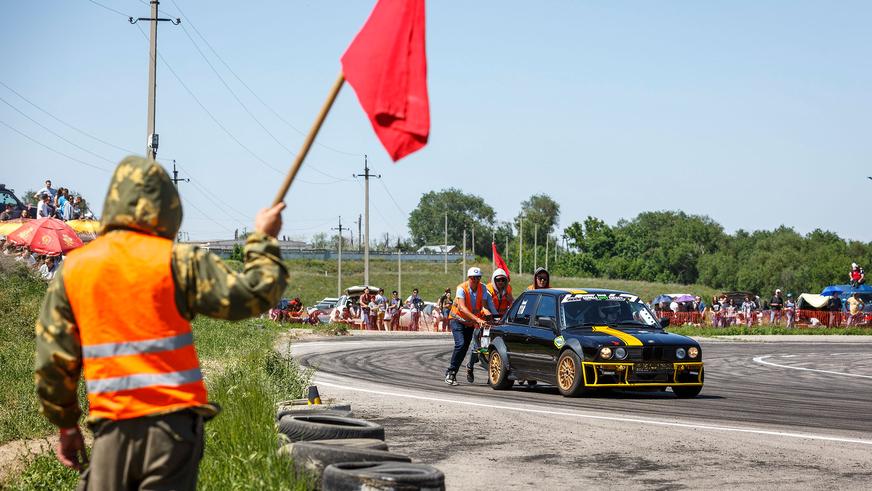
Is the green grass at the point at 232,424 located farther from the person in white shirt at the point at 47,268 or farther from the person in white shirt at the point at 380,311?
the person in white shirt at the point at 380,311

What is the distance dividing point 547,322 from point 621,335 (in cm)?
124

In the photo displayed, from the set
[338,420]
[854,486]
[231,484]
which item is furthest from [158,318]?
[854,486]

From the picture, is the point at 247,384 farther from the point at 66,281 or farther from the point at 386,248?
the point at 386,248

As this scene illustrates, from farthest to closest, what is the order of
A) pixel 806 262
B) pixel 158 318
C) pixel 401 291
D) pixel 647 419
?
pixel 806 262
pixel 401 291
pixel 647 419
pixel 158 318

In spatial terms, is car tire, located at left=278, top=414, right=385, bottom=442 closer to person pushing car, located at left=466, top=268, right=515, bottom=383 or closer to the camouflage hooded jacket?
the camouflage hooded jacket

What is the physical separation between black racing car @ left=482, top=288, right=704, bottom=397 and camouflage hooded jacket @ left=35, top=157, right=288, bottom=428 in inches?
449

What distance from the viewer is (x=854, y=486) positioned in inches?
320

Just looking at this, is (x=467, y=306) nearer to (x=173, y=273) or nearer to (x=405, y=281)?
(x=173, y=273)

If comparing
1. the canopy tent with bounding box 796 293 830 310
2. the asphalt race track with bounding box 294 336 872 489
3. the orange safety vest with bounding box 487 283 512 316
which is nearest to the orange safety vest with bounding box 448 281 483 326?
the orange safety vest with bounding box 487 283 512 316

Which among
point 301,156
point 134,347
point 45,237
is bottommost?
point 134,347

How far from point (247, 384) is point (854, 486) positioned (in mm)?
5151

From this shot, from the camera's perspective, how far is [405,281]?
122 metres

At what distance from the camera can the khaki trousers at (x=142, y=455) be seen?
4027mm

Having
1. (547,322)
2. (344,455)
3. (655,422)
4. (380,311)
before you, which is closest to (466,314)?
(547,322)
